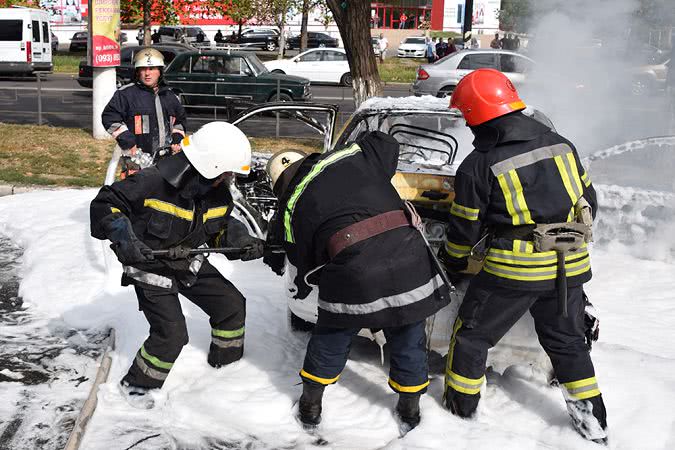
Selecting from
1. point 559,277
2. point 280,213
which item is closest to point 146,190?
point 280,213

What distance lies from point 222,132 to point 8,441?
1.83 metres

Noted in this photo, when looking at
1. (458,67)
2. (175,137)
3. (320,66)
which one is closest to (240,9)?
(320,66)

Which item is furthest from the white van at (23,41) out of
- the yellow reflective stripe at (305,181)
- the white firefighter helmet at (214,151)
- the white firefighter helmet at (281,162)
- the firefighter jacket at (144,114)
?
the yellow reflective stripe at (305,181)

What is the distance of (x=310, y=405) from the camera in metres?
4.30

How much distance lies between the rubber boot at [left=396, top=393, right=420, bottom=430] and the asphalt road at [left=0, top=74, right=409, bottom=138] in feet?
37.9

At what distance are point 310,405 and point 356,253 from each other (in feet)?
2.97

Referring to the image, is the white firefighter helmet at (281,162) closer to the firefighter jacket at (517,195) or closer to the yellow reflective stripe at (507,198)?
the firefighter jacket at (517,195)

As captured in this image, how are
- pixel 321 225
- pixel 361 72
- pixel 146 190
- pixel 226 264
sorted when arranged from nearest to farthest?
pixel 321 225, pixel 146 190, pixel 226 264, pixel 361 72

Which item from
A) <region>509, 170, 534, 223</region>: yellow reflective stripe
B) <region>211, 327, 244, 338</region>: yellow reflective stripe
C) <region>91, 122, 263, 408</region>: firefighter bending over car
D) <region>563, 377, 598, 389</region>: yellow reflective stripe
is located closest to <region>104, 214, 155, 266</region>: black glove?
<region>91, 122, 263, 408</region>: firefighter bending over car

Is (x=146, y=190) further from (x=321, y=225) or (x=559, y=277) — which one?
(x=559, y=277)

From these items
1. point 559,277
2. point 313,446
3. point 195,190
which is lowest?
point 313,446

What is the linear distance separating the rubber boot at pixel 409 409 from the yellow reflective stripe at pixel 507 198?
1.02 m

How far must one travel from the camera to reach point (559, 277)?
4.05 m

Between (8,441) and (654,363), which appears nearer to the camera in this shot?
(8,441)
